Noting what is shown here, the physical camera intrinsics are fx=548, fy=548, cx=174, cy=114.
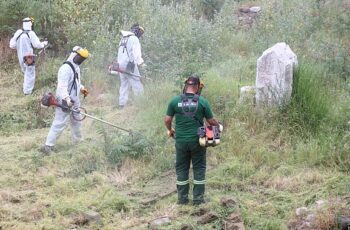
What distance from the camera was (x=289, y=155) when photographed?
817 centimetres

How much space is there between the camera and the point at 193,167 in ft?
23.2

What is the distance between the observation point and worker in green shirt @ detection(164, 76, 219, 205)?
270 inches

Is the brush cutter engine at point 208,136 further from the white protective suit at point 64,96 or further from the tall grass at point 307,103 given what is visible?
the white protective suit at point 64,96

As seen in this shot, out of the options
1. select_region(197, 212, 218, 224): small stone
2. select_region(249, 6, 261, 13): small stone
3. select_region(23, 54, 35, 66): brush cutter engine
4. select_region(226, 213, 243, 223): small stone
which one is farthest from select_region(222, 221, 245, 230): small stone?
select_region(249, 6, 261, 13): small stone

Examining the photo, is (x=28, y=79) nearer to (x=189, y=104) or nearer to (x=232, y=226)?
(x=189, y=104)

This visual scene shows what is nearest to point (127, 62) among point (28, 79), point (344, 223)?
point (28, 79)

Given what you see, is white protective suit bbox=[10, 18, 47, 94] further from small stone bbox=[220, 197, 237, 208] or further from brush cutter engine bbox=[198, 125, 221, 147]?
small stone bbox=[220, 197, 237, 208]

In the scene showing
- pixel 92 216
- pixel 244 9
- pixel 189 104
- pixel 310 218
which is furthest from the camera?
pixel 244 9

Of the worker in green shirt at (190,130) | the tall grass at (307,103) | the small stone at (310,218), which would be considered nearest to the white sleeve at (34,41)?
the tall grass at (307,103)

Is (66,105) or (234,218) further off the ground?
(66,105)

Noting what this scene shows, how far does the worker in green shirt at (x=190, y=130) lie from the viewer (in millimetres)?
6863

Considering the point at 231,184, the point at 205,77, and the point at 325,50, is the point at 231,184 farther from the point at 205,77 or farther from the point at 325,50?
the point at 325,50

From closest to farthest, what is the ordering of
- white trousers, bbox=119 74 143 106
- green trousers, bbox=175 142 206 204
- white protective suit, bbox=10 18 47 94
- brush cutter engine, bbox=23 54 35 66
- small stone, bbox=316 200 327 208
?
small stone, bbox=316 200 327 208
green trousers, bbox=175 142 206 204
white trousers, bbox=119 74 143 106
brush cutter engine, bbox=23 54 35 66
white protective suit, bbox=10 18 47 94

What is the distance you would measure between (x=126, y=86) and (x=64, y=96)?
266 centimetres
